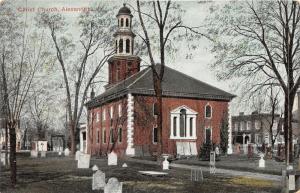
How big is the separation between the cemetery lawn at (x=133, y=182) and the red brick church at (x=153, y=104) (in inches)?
67.8

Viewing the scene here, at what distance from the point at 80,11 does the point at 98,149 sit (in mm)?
13146

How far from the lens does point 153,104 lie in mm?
18469

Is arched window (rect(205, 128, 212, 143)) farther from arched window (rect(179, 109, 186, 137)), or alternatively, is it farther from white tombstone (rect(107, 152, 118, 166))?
white tombstone (rect(107, 152, 118, 166))

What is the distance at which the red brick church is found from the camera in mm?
16297

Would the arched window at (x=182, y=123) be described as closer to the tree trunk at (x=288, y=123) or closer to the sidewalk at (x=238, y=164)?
the sidewalk at (x=238, y=164)

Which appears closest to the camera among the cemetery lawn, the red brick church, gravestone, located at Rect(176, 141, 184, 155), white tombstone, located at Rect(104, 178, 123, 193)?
white tombstone, located at Rect(104, 178, 123, 193)

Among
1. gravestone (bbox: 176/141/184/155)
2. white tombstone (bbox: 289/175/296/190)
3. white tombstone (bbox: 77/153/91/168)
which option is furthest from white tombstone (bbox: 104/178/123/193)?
gravestone (bbox: 176/141/184/155)

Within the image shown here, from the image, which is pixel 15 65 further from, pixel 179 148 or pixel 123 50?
pixel 179 148

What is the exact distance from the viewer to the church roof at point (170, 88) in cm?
1644

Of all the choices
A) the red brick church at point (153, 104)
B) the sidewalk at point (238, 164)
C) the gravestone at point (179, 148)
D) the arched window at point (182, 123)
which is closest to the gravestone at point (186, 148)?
the red brick church at point (153, 104)

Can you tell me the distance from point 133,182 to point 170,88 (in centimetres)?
506

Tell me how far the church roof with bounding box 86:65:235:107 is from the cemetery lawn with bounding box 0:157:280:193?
2.73m

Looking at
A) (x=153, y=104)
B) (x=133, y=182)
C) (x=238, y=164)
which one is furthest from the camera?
(x=238, y=164)

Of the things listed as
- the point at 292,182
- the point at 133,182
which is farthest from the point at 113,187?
the point at 292,182
